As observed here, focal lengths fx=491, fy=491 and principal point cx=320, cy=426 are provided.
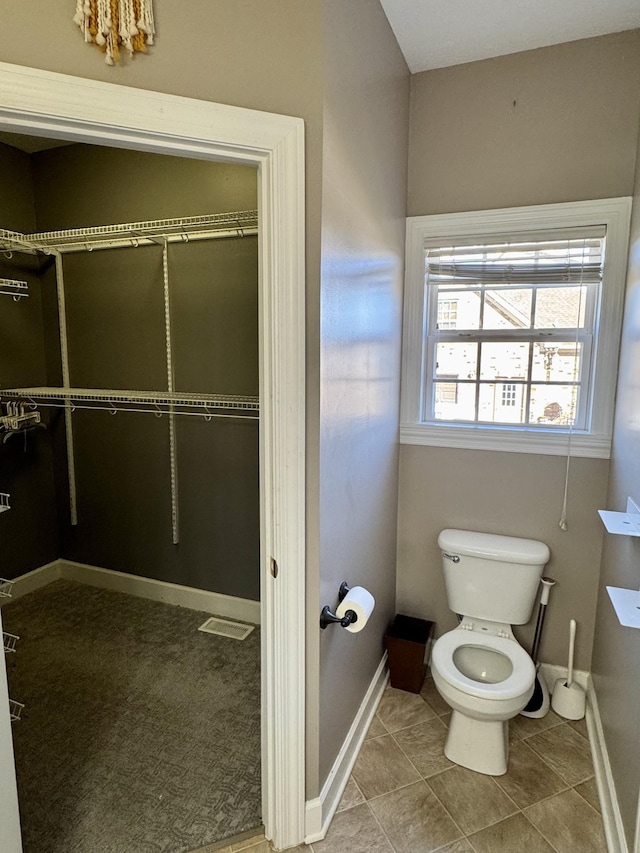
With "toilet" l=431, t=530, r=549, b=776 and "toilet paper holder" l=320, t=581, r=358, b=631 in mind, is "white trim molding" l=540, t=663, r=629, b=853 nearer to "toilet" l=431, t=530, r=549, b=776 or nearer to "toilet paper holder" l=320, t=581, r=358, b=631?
"toilet" l=431, t=530, r=549, b=776

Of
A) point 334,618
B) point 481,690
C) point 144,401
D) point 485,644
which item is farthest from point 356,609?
point 144,401

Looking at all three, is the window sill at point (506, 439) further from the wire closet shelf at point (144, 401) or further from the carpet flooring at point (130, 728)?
the carpet flooring at point (130, 728)

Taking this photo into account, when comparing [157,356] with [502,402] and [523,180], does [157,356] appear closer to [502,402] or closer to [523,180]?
[502,402]

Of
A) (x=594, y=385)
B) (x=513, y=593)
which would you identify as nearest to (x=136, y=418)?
(x=513, y=593)

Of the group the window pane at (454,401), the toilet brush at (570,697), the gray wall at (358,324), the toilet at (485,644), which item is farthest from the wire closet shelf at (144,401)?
the toilet brush at (570,697)

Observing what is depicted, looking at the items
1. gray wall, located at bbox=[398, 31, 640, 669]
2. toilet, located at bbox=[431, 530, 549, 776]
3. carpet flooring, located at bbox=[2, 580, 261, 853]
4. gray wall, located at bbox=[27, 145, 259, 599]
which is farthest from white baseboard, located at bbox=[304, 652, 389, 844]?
gray wall, located at bbox=[27, 145, 259, 599]

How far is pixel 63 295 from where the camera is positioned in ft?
9.61

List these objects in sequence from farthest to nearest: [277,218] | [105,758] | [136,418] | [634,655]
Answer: [136,418]
[105,758]
[634,655]
[277,218]

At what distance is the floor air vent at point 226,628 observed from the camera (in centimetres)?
267

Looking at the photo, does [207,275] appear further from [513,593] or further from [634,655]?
[634,655]

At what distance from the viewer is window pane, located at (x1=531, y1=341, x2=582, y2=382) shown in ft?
7.03

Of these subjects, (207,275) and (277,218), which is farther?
(207,275)

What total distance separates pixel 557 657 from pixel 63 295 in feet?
10.8

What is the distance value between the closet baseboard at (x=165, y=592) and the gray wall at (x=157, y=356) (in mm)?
52
